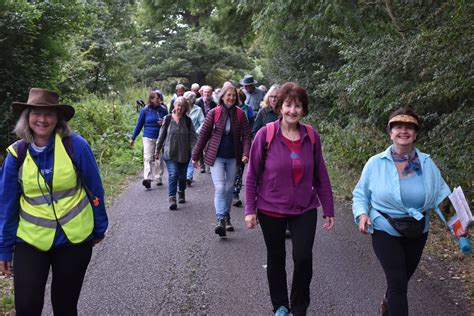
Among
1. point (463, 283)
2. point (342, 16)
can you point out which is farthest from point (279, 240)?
point (342, 16)

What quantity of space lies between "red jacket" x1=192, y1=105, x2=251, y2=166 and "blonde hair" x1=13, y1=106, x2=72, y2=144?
3443 mm

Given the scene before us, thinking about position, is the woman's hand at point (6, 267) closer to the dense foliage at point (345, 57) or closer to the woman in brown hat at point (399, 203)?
the woman in brown hat at point (399, 203)

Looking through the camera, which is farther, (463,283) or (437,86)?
(437,86)

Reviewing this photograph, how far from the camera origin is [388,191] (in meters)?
3.95

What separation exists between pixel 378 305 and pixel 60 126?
127 inches

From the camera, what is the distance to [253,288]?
5.30m

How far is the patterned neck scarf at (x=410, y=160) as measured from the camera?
3990mm

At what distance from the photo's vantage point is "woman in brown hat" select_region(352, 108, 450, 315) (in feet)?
12.8

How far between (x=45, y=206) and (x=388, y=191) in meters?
2.43

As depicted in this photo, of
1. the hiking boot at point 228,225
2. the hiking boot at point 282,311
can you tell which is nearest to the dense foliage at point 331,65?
the hiking boot at point 282,311

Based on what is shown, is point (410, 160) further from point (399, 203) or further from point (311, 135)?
point (311, 135)

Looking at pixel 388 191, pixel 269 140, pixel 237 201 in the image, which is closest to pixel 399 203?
pixel 388 191

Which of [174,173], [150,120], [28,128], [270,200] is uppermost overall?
[28,128]

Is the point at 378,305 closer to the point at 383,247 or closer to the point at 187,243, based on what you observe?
the point at 383,247
